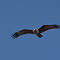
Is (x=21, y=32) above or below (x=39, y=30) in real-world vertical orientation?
above

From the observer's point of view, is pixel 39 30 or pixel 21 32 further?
pixel 21 32

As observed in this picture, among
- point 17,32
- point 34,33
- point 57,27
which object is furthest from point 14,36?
point 57,27

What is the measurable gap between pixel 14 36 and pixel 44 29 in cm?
405

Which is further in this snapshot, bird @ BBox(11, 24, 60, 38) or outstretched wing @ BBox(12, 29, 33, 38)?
outstretched wing @ BBox(12, 29, 33, 38)

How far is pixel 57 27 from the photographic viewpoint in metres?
32.8

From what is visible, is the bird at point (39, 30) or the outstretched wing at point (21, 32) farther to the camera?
the outstretched wing at point (21, 32)

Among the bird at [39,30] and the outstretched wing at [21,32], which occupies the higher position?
the outstretched wing at [21,32]

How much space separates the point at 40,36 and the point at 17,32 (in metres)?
4.25

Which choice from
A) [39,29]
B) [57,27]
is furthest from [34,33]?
[57,27]

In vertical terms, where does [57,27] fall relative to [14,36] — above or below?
below

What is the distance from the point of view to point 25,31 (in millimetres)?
35812

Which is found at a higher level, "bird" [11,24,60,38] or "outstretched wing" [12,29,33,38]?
"outstretched wing" [12,29,33,38]

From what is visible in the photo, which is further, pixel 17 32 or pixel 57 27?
pixel 17 32

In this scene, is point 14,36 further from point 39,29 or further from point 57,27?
point 57,27
